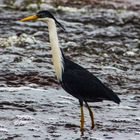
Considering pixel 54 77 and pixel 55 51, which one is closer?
pixel 55 51

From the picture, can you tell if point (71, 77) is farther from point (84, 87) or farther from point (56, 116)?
point (56, 116)

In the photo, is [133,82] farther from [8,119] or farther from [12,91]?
[8,119]

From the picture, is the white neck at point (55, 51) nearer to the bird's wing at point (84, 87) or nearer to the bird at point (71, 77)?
the bird at point (71, 77)

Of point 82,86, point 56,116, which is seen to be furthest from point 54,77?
point 82,86

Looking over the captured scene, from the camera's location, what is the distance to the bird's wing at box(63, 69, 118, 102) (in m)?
13.4

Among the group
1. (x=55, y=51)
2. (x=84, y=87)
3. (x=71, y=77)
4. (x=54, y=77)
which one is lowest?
(x=54, y=77)

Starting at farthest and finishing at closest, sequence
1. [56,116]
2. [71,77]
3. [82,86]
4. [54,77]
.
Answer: [54,77] → [56,116] → [82,86] → [71,77]

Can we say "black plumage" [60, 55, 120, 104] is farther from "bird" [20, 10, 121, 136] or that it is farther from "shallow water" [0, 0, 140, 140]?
"shallow water" [0, 0, 140, 140]

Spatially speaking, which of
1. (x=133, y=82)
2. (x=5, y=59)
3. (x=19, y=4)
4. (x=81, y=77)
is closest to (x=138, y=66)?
(x=133, y=82)

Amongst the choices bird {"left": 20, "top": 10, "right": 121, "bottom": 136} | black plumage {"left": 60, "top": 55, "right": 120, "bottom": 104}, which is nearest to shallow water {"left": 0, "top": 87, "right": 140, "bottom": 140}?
bird {"left": 20, "top": 10, "right": 121, "bottom": 136}

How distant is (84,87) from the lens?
13516 millimetres

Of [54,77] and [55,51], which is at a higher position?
[55,51]

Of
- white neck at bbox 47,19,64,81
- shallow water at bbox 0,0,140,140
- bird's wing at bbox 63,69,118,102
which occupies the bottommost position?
shallow water at bbox 0,0,140,140

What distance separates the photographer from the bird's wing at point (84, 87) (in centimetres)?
1342
